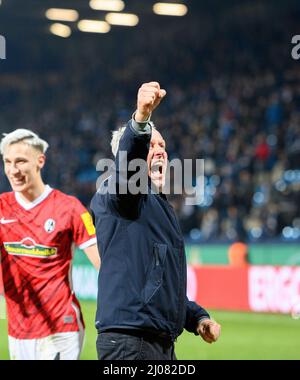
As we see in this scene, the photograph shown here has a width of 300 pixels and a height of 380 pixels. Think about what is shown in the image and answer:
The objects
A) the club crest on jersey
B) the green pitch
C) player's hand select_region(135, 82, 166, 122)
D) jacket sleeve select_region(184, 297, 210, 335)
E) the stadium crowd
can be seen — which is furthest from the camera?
the stadium crowd

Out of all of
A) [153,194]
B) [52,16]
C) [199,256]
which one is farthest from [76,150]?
[153,194]

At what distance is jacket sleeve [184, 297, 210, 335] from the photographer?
5.06 meters

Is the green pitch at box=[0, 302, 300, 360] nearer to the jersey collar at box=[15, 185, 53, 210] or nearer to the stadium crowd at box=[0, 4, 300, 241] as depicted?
the stadium crowd at box=[0, 4, 300, 241]

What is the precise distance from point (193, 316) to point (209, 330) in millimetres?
152

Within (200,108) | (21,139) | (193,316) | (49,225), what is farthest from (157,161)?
(200,108)

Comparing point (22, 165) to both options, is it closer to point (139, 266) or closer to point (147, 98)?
point (139, 266)

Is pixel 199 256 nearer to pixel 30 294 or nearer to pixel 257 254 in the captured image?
pixel 257 254

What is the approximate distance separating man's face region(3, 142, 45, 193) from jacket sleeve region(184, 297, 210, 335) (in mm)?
1840

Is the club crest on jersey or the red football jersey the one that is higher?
the club crest on jersey

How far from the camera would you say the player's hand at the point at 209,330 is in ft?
16.3

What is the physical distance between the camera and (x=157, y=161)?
4.70m

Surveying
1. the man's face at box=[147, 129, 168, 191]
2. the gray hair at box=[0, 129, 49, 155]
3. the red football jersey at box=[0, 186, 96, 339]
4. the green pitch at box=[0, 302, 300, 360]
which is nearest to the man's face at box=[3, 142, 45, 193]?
the gray hair at box=[0, 129, 49, 155]

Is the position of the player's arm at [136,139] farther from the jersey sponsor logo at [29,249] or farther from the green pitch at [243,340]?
the green pitch at [243,340]
